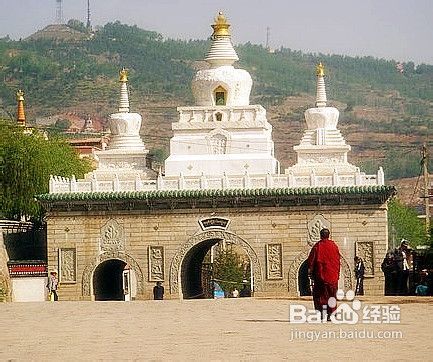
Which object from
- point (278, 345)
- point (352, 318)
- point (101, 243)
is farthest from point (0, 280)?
point (278, 345)

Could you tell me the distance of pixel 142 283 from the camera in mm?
54750

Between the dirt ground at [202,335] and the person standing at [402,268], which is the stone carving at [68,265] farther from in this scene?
the dirt ground at [202,335]

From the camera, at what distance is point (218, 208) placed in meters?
54.2

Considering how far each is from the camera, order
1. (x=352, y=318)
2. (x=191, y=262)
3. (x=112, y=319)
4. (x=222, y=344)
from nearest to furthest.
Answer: (x=222, y=344), (x=352, y=318), (x=112, y=319), (x=191, y=262)

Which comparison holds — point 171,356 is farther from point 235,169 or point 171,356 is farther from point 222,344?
point 235,169

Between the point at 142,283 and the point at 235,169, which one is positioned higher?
the point at 235,169

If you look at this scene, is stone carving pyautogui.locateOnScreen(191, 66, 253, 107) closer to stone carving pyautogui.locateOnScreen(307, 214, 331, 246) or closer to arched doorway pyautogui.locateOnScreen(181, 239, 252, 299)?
arched doorway pyautogui.locateOnScreen(181, 239, 252, 299)

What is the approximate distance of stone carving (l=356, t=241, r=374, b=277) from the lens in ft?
175

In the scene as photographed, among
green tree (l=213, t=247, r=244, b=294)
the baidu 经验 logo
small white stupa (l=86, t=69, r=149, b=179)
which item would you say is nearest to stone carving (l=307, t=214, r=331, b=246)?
small white stupa (l=86, t=69, r=149, b=179)

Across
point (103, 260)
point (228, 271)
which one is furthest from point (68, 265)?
point (228, 271)

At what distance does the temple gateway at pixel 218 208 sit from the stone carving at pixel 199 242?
36 mm

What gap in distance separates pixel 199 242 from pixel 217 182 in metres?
2.33

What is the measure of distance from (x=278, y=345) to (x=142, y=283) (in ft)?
108

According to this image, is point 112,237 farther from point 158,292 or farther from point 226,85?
point 226,85
